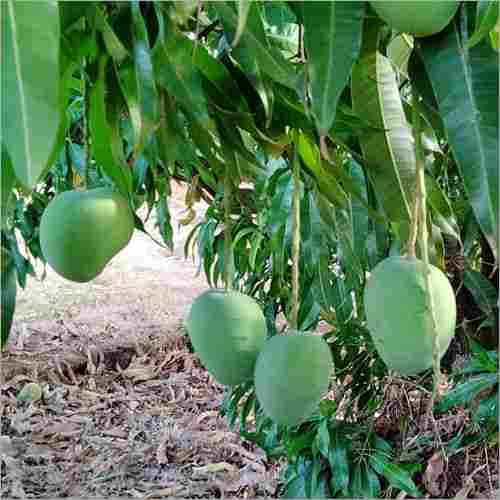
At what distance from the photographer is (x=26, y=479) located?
234 centimetres

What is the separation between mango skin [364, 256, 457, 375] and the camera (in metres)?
0.46

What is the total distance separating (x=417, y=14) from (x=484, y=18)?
0.12 feet

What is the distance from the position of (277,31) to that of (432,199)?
339 millimetres

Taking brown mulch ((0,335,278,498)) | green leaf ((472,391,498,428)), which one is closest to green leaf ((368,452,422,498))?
green leaf ((472,391,498,428))

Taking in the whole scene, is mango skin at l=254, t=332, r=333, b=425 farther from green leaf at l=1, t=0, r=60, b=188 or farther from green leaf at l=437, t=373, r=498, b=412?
green leaf at l=437, t=373, r=498, b=412

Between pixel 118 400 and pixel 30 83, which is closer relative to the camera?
pixel 30 83

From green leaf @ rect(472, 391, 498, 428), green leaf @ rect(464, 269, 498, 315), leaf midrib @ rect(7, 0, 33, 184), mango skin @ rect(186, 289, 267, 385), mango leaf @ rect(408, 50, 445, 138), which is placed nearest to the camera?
leaf midrib @ rect(7, 0, 33, 184)

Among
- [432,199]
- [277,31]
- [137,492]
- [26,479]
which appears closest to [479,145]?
[432,199]

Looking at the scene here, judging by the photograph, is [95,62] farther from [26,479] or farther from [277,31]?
[26,479]

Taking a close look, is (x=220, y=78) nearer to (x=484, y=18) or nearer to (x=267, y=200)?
(x=484, y=18)

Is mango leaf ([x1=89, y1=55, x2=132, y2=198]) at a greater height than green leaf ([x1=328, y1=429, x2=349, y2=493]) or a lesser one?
greater

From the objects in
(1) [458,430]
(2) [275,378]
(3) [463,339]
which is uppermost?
(2) [275,378]

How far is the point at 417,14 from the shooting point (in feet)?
1.26

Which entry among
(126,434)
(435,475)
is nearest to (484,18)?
(435,475)
